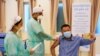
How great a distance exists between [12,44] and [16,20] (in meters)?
0.36

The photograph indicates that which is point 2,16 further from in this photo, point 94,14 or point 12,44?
point 12,44

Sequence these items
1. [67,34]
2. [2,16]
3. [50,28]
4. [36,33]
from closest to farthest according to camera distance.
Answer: [67,34] → [36,33] → [50,28] → [2,16]

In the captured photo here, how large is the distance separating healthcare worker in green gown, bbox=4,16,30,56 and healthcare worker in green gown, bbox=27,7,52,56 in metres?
0.58

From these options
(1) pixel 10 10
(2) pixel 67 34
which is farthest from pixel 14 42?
(1) pixel 10 10

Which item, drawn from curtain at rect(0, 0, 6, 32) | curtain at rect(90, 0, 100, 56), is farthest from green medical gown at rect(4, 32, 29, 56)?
curtain at rect(0, 0, 6, 32)

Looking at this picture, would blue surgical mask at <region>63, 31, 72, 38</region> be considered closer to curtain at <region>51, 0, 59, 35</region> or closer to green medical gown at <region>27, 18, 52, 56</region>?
Answer: green medical gown at <region>27, 18, 52, 56</region>

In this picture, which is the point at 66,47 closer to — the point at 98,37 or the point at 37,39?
the point at 37,39

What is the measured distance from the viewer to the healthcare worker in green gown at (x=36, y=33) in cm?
335

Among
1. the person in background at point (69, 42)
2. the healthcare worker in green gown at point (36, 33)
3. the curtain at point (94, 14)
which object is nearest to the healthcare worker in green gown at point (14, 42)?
the healthcare worker in green gown at point (36, 33)

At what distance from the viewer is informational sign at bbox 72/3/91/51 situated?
450 cm

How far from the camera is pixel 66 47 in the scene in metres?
3.12

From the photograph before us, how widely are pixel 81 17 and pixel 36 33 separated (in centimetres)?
157

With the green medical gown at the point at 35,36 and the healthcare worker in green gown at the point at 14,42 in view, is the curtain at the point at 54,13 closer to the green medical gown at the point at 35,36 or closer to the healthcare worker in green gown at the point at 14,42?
the green medical gown at the point at 35,36

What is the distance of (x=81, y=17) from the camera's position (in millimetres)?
4539
